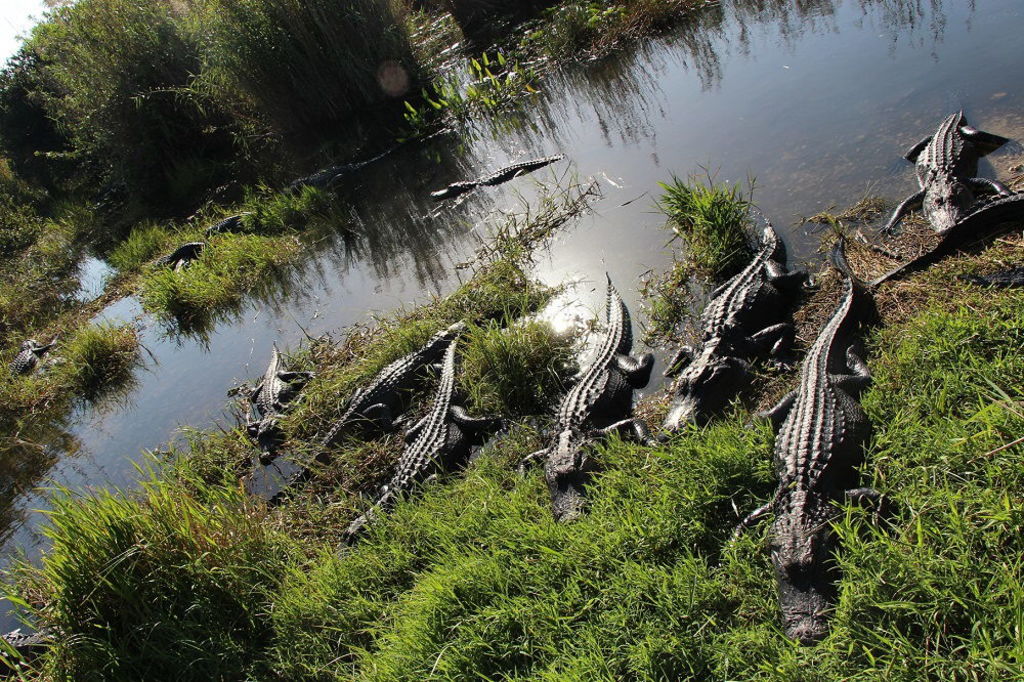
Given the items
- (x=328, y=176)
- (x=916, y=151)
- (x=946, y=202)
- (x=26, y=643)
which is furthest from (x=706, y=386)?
(x=328, y=176)

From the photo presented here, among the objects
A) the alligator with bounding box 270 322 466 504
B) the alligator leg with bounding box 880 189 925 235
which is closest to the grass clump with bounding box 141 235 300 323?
the alligator with bounding box 270 322 466 504

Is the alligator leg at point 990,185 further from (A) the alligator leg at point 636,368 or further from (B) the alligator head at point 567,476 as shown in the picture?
(B) the alligator head at point 567,476

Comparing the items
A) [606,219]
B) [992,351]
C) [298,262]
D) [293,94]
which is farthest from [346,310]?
[293,94]

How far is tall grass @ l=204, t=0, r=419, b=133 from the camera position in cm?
1248

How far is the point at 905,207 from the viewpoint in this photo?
518 centimetres

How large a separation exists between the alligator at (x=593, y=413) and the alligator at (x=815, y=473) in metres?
0.95

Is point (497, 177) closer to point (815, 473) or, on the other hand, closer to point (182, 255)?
point (182, 255)

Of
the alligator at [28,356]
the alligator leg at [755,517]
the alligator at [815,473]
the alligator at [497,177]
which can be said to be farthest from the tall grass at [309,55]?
the alligator leg at [755,517]

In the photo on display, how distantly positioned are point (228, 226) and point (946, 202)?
10050 mm

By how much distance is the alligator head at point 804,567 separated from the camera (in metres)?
2.54

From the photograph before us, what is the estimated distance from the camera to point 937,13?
784cm

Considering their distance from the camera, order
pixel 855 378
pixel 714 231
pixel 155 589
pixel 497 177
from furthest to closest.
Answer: pixel 497 177, pixel 714 231, pixel 155 589, pixel 855 378

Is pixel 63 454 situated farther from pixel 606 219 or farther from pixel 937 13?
pixel 937 13

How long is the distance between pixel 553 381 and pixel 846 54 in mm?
5958
